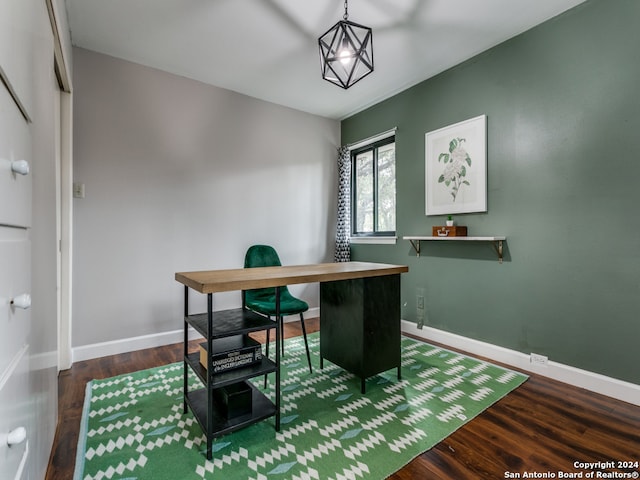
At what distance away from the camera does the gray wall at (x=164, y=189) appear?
2600mm

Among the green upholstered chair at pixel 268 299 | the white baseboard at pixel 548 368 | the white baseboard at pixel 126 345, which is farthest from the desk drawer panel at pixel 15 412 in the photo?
the white baseboard at pixel 548 368

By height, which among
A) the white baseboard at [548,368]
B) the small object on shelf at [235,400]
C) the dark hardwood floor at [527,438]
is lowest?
the dark hardwood floor at [527,438]

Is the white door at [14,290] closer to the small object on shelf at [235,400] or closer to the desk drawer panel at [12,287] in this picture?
the desk drawer panel at [12,287]

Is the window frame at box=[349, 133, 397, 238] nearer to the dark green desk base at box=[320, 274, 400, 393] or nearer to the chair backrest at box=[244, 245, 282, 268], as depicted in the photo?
the chair backrest at box=[244, 245, 282, 268]

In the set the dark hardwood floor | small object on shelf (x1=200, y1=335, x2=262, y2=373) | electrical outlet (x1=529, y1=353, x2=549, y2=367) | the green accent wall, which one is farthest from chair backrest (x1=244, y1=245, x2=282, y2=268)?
electrical outlet (x1=529, y1=353, x2=549, y2=367)

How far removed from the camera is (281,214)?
3.65 m

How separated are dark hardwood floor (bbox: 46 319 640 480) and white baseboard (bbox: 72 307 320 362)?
1.37 ft

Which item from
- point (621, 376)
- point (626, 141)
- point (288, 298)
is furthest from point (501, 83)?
point (288, 298)

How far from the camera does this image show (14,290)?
855 millimetres

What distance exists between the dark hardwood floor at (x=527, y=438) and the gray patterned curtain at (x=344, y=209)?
231cm

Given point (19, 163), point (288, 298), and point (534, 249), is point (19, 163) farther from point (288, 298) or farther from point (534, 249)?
point (534, 249)

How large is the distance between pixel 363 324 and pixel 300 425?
663 mm

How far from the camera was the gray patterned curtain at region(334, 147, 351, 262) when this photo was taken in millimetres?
3965

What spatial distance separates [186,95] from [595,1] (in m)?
3.24
